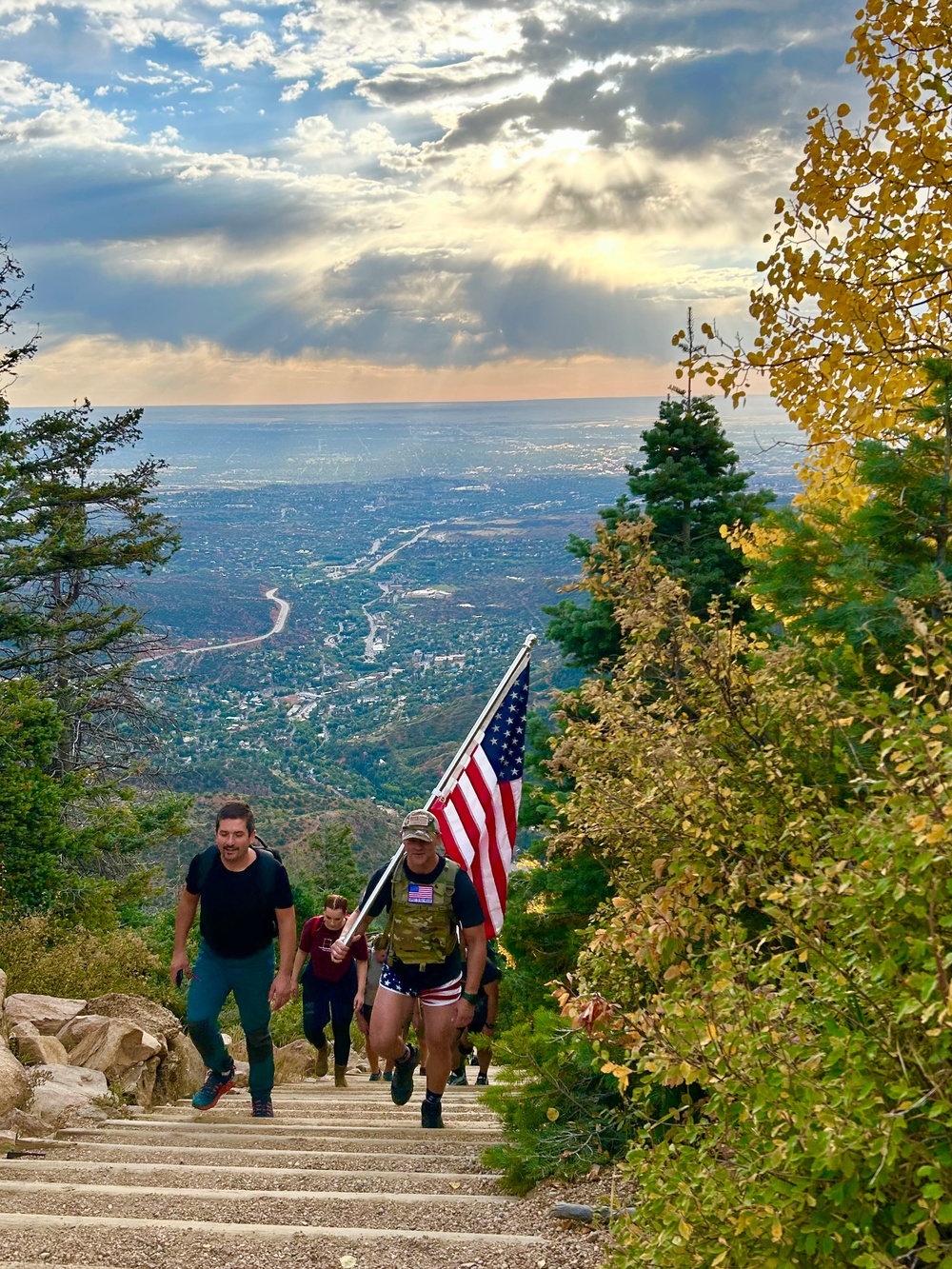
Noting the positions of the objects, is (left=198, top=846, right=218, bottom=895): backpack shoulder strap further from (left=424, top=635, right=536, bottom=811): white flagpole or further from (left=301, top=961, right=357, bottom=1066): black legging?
(left=301, top=961, right=357, bottom=1066): black legging

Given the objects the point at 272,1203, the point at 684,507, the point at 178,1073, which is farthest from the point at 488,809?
the point at 684,507

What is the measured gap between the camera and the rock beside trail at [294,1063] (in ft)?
34.7

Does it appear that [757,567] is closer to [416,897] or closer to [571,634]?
[416,897]

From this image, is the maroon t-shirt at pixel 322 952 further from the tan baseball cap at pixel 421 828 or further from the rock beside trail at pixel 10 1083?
the tan baseball cap at pixel 421 828

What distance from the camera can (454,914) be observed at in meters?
6.25

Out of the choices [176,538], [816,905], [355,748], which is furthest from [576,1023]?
[355,748]

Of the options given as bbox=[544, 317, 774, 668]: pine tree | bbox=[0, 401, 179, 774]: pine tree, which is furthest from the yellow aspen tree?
bbox=[0, 401, 179, 774]: pine tree

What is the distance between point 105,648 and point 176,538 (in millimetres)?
3140

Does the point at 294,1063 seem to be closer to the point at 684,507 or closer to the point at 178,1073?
the point at 178,1073

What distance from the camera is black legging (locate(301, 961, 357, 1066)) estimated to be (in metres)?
8.98

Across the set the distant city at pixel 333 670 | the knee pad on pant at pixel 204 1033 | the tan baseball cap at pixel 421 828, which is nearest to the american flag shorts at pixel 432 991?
the tan baseball cap at pixel 421 828

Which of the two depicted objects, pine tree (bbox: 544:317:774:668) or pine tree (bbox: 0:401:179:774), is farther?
pine tree (bbox: 0:401:179:774)

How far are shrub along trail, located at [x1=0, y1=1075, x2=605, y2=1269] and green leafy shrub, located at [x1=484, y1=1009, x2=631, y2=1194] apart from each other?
0.15 meters

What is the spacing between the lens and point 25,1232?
4121 millimetres
